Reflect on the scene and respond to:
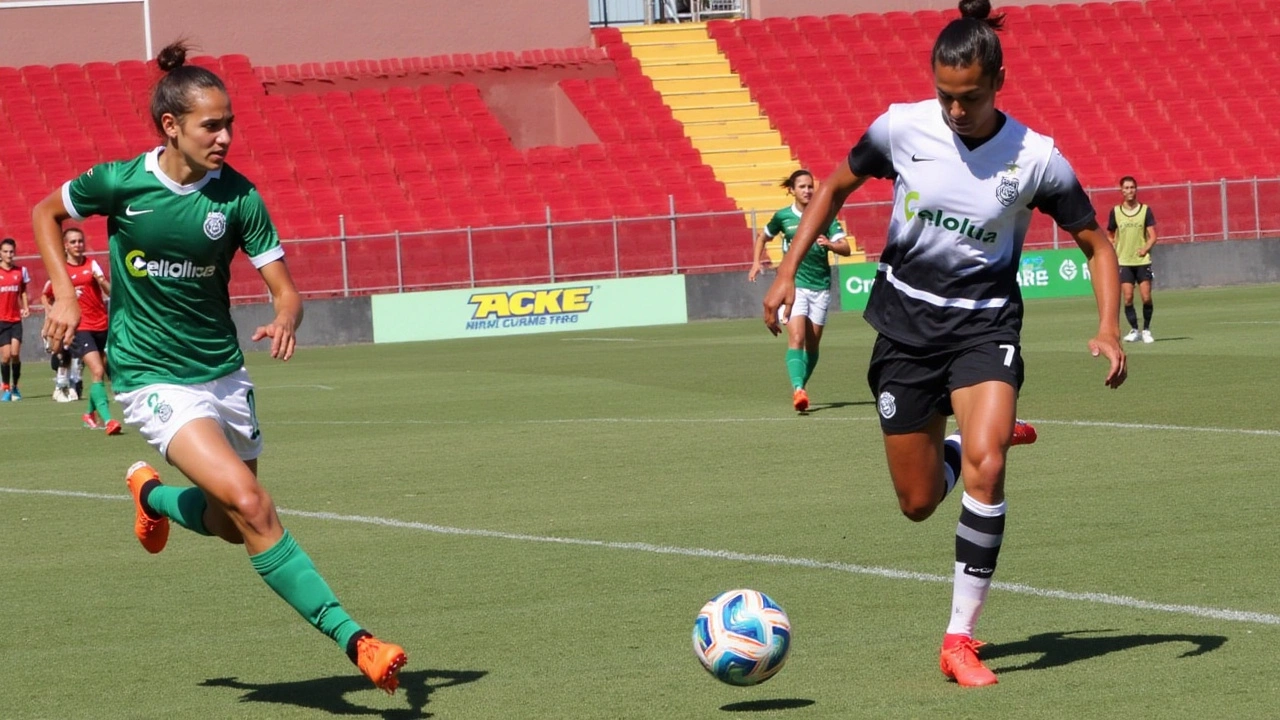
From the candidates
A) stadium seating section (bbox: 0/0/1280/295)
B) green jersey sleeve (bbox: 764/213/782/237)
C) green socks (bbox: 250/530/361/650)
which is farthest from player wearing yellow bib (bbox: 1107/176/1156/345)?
green socks (bbox: 250/530/361/650)

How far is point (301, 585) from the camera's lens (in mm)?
5887

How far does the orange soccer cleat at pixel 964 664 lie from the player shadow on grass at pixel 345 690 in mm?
1540

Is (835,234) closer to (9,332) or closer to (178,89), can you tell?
(178,89)

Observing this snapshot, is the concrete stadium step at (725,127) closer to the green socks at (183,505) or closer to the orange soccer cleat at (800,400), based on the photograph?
the orange soccer cleat at (800,400)

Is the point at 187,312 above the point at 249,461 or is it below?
above

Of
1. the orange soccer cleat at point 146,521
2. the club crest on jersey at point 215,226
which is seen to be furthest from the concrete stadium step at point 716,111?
the club crest on jersey at point 215,226

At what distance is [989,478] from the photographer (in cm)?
598

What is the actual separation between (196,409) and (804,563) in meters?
3.11

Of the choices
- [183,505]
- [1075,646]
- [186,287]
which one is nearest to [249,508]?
[186,287]

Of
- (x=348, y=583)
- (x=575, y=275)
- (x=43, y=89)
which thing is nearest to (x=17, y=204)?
(x=43, y=89)

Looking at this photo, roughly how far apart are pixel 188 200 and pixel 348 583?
2511 mm

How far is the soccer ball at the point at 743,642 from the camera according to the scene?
18.9 ft

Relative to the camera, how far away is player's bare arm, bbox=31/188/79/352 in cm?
611

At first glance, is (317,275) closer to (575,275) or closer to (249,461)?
(575,275)
